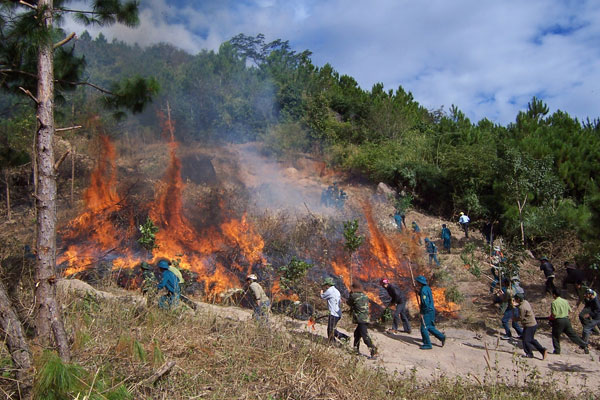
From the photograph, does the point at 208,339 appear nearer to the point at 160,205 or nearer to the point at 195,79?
the point at 160,205

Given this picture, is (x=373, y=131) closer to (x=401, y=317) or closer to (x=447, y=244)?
(x=447, y=244)

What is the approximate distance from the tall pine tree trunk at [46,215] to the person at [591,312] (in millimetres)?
9695

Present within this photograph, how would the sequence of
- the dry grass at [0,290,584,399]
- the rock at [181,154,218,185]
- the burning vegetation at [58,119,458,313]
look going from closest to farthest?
the dry grass at [0,290,584,399] < the burning vegetation at [58,119,458,313] < the rock at [181,154,218,185]

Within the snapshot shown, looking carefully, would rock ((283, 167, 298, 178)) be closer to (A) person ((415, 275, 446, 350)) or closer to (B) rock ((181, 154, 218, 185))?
(B) rock ((181, 154, 218, 185))

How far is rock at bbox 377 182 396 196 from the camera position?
23.9m

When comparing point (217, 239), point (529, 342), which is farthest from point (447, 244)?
point (529, 342)

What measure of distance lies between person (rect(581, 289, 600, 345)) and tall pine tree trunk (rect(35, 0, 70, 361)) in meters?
9.69

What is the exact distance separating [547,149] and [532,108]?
6244 millimetres

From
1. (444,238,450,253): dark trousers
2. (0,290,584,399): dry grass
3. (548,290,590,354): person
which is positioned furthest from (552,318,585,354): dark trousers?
Answer: (444,238,450,253): dark trousers

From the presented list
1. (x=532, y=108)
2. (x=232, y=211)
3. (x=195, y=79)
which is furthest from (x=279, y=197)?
(x=532, y=108)

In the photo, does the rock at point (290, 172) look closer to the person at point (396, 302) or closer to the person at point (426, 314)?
the person at point (396, 302)

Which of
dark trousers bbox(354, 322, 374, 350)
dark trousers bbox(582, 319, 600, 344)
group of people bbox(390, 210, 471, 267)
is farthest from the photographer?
group of people bbox(390, 210, 471, 267)

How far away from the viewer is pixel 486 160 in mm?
22078

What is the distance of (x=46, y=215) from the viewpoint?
5.13 meters
